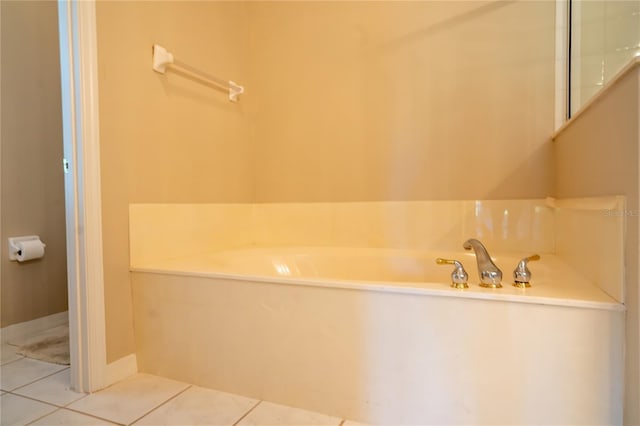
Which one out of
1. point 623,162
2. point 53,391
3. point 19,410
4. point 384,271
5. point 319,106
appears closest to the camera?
point 623,162

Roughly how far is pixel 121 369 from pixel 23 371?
1.49 ft

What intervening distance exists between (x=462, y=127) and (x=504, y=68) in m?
0.32

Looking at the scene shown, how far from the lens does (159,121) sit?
155 centimetres

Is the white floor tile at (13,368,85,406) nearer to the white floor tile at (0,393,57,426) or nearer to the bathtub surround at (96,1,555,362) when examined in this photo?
the white floor tile at (0,393,57,426)

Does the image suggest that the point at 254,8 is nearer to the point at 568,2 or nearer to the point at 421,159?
the point at 421,159

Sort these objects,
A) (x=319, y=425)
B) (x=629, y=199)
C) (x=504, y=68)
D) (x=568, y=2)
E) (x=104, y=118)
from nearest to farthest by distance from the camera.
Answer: (x=629, y=199)
(x=319, y=425)
(x=104, y=118)
(x=568, y=2)
(x=504, y=68)

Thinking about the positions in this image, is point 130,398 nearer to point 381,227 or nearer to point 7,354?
point 7,354

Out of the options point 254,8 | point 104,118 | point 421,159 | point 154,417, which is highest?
point 254,8

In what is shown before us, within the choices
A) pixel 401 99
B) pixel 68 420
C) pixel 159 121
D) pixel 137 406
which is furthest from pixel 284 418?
pixel 401 99

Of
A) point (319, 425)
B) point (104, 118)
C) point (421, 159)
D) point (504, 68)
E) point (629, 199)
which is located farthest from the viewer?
point (421, 159)

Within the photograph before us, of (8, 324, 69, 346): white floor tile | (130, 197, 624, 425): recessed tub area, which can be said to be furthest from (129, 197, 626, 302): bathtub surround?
(8, 324, 69, 346): white floor tile

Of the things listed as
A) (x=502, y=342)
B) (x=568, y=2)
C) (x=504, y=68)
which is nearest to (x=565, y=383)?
(x=502, y=342)

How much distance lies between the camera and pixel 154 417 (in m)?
1.10

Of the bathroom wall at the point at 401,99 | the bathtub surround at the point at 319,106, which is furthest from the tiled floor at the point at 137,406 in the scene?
the bathroom wall at the point at 401,99
